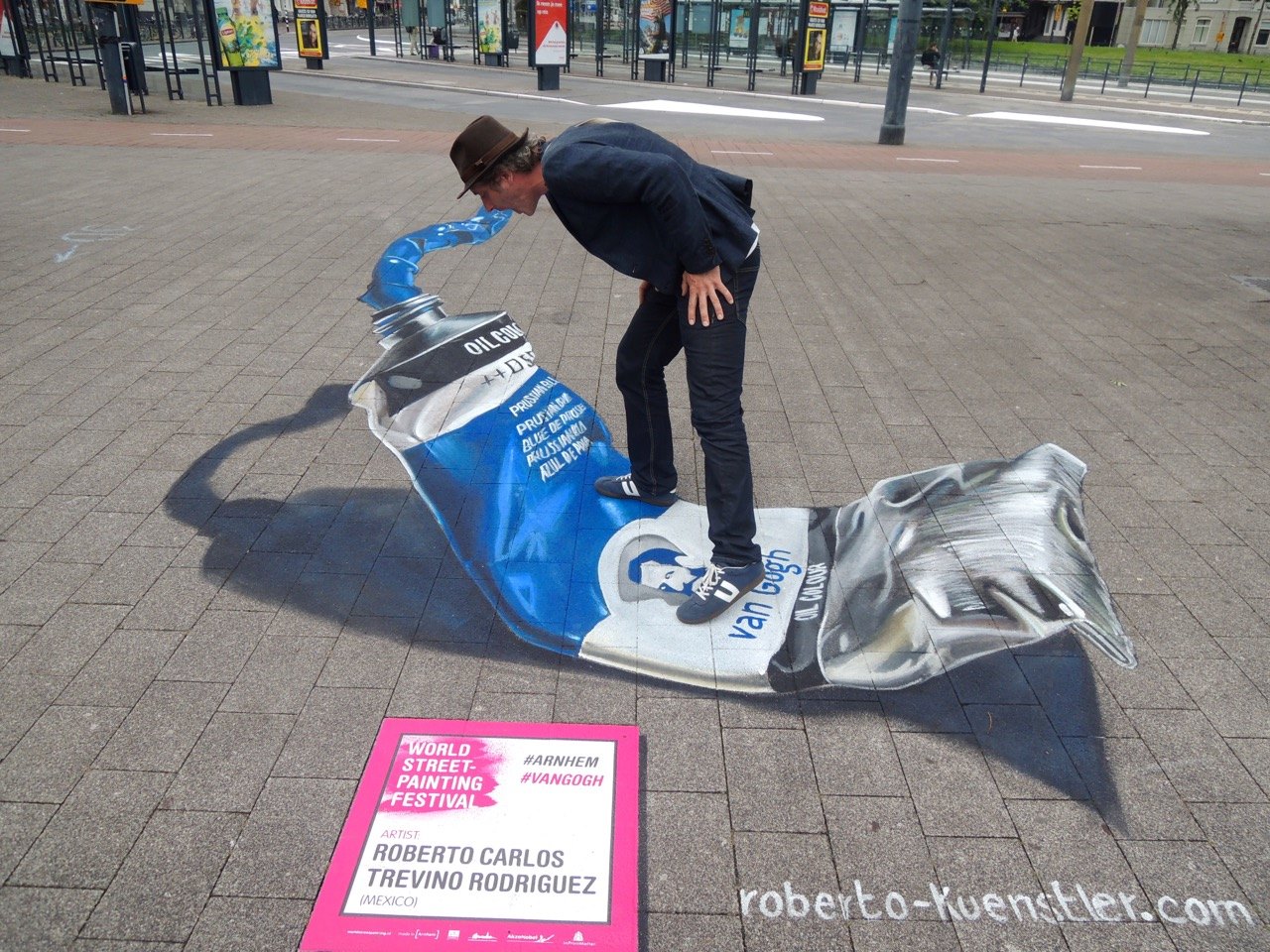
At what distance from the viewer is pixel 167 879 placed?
2199 millimetres

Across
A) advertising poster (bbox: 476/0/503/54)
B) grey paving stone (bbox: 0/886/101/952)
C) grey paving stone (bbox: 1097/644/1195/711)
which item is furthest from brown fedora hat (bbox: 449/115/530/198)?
advertising poster (bbox: 476/0/503/54)

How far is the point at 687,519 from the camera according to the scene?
3785 millimetres

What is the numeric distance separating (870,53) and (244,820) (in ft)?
131

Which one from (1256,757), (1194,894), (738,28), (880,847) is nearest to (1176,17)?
(738,28)

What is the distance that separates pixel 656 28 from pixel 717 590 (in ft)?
85.0

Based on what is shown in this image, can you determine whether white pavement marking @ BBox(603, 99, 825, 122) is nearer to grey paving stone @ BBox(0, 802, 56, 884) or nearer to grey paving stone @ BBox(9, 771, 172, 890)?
grey paving stone @ BBox(9, 771, 172, 890)

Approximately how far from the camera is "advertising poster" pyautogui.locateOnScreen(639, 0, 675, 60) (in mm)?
25141

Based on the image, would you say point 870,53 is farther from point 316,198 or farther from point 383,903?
point 383,903

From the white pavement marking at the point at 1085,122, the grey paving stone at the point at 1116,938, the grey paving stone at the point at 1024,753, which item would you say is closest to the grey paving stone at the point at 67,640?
the grey paving stone at the point at 1024,753

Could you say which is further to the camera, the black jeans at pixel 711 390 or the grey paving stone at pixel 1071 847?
the black jeans at pixel 711 390

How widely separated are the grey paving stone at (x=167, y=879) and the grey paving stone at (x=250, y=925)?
0.04 metres

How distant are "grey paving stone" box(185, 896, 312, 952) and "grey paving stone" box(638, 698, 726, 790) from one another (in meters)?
0.93

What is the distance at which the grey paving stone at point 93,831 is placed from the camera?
2.20m

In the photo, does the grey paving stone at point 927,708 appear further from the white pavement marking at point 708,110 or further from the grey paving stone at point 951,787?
the white pavement marking at point 708,110
